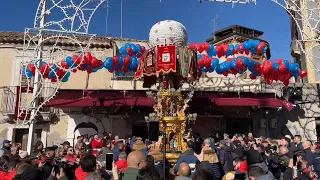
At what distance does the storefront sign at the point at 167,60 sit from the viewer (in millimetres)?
10555

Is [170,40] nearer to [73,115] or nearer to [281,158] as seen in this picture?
[281,158]

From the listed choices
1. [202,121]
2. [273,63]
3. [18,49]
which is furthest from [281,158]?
[18,49]

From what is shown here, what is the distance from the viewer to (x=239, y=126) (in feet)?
57.0

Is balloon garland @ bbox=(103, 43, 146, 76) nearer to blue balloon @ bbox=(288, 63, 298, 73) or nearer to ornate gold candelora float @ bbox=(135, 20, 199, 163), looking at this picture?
ornate gold candelora float @ bbox=(135, 20, 199, 163)

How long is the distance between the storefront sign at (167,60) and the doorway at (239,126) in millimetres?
7745

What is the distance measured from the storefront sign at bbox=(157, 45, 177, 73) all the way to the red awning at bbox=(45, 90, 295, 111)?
3.64 metres

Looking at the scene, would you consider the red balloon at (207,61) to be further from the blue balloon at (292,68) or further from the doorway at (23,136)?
the doorway at (23,136)

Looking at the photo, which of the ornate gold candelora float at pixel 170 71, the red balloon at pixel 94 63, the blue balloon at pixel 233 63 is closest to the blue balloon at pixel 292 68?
the blue balloon at pixel 233 63

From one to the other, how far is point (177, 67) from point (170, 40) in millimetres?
1057

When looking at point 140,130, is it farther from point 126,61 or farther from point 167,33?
point 167,33

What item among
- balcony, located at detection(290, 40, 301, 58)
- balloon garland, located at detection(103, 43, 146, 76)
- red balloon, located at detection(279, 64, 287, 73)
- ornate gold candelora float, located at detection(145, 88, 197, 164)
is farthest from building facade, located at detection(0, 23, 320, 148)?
balcony, located at detection(290, 40, 301, 58)

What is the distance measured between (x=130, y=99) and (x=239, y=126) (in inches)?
281

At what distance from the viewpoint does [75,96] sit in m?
14.4

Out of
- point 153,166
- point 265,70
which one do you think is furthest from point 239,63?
point 153,166
